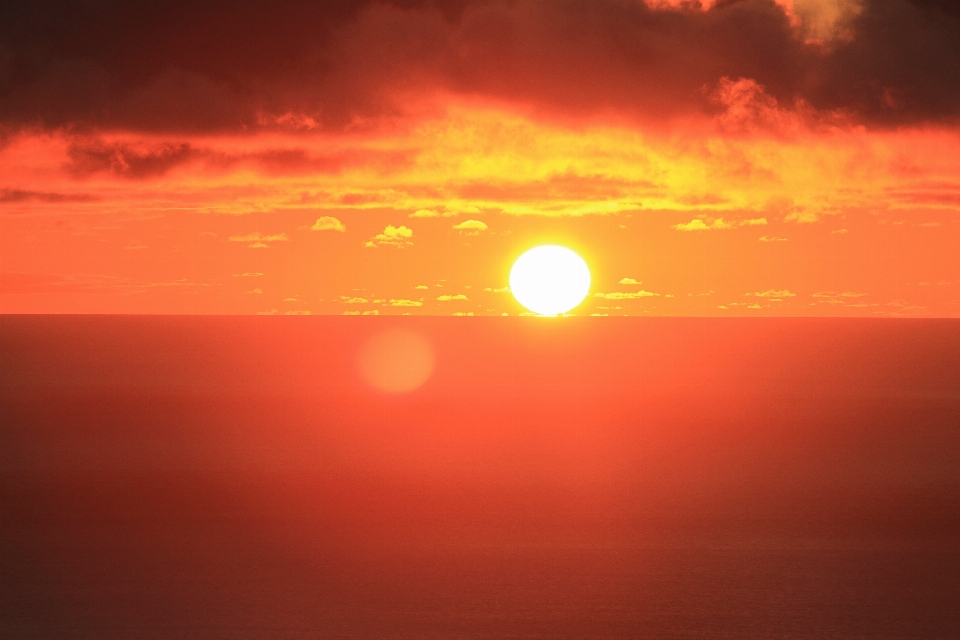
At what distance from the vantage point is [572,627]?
11.2 metres

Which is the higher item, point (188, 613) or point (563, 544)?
point (563, 544)

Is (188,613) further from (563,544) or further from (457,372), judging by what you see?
(457,372)

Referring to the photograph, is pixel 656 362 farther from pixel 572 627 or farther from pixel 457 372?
pixel 572 627

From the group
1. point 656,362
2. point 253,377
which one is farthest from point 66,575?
point 656,362

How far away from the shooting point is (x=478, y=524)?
15.7 metres

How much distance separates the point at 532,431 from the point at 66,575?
16.7 meters

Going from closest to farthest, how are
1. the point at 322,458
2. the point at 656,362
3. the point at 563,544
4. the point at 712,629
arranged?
the point at 712,629, the point at 563,544, the point at 322,458, the point at 656,362

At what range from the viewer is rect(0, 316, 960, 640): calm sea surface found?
11531 mm

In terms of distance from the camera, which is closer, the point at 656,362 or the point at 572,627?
the point at 572,627

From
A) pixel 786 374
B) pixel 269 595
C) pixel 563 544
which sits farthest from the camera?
pixel 786 374

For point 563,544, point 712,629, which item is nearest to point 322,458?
point 563,544

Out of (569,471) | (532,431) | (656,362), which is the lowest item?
(569,471)

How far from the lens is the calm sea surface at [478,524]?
37.8ft

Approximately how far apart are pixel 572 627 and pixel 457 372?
50695mm
